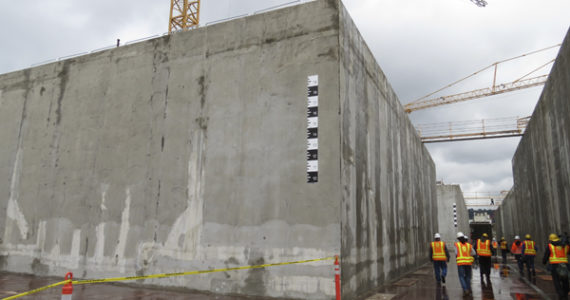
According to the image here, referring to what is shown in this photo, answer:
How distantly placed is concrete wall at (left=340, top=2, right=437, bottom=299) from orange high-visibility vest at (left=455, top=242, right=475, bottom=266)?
230 cm

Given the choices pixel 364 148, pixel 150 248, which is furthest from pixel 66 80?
pixel 364 148

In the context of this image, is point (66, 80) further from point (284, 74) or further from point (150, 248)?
point (284, 74)

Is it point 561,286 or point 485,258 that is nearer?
point 561,286

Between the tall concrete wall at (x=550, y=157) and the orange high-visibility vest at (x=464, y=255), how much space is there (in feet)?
19.7

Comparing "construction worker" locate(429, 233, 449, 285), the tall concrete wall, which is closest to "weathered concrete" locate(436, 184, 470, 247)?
the tall concrete wall

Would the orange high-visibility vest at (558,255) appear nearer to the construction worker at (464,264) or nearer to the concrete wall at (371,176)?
the construction worker at (464,264)

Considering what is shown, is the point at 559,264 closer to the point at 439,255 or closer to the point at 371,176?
the point at 439,255

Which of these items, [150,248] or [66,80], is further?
[66,80]

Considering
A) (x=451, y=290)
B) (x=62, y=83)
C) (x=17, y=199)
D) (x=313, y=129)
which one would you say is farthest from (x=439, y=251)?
(x=17, y=199)

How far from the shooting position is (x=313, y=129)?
980cm

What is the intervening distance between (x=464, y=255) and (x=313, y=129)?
5507 millimetres

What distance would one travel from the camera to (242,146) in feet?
34.4

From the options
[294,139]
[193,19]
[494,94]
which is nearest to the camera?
[294,139]

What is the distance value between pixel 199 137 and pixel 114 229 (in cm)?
373
